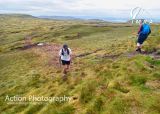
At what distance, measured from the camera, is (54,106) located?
20.8 metres

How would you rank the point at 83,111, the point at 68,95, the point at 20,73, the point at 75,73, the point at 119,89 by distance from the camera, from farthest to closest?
1. the point at 20,73
2. the point at 75,73
3. the point at 68,95
4. the point at 119,89
5. the point at 83,111

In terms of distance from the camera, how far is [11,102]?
24875 millimetres

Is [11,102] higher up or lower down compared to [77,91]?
lower down

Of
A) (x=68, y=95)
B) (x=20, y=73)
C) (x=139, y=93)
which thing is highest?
(x=139, y=93)

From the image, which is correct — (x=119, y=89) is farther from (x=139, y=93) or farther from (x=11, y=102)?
(x=11, y=102)

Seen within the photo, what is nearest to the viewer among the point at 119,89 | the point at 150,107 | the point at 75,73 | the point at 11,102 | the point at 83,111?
the point at 150,107

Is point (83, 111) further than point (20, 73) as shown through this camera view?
No

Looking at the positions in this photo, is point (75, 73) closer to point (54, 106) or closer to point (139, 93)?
point (54, 106)

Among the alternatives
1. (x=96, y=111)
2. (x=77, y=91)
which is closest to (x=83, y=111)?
(x=96, y=111)

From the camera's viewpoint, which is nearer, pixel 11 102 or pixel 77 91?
pixel 77 91

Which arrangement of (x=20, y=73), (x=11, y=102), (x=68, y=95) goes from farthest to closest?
(x=20, y=73)
(x=11, y=102)
(x=68, y=95)

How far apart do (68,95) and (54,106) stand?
6.14ft

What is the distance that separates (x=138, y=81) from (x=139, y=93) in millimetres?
2307

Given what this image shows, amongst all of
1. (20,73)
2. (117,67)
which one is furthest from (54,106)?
(20,73)
